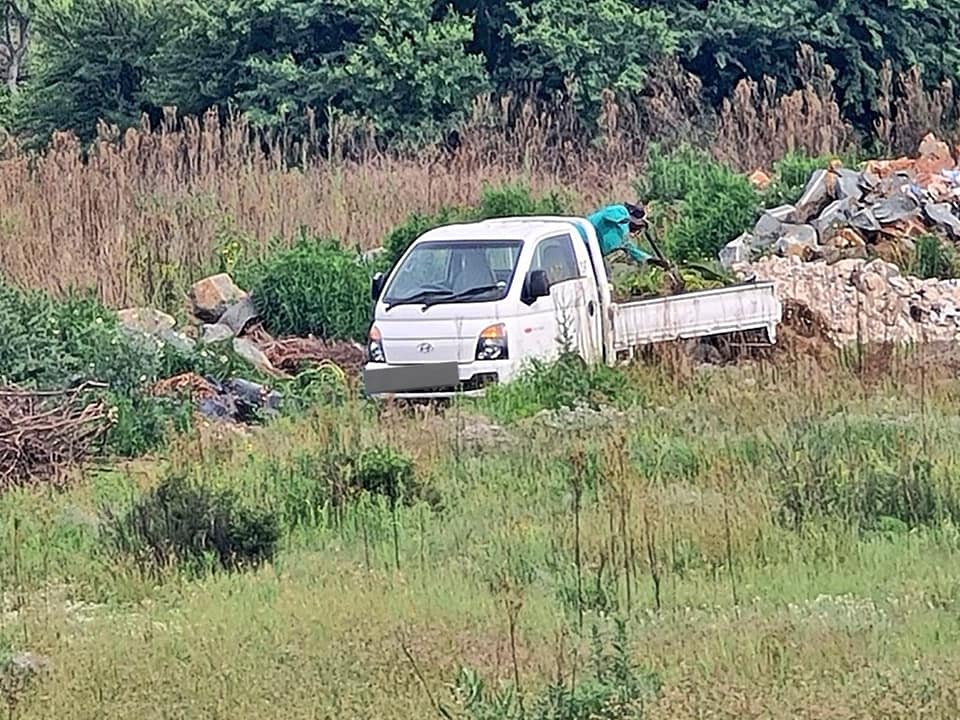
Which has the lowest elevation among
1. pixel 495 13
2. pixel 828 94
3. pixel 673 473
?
pixel 673 473

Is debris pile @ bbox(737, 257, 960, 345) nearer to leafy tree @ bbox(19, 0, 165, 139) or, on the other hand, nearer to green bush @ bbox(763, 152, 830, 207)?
green bush @ bbox(763, 152, 830, 207)

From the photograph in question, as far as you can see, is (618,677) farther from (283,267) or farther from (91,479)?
(283,267)

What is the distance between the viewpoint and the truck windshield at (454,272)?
1491cm

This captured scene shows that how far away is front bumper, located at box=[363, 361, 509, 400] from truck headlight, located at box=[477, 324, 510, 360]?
6 cm

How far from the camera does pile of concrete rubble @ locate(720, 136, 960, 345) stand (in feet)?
59.9

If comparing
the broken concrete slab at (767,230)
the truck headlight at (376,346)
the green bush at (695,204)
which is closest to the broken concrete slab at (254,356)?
the truck headlight at (376,346)

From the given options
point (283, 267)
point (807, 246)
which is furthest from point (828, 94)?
point (283, 267)

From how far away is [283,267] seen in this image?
19.0m

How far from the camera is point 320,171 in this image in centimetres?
2442

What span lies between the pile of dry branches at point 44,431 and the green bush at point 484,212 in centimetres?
686

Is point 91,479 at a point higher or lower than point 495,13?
lower

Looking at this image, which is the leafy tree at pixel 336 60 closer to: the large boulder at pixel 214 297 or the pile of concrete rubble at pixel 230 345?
the large boulder at pixel 214 297

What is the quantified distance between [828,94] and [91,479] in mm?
21334

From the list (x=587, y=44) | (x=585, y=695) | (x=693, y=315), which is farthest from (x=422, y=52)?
(x=585, y=695)
